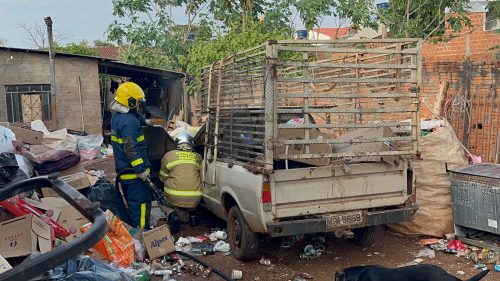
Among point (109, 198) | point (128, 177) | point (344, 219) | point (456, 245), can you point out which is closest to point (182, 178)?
point (128, 177)

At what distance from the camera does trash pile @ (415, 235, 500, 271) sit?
5031 mm

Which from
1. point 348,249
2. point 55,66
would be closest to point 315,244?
point 348,249

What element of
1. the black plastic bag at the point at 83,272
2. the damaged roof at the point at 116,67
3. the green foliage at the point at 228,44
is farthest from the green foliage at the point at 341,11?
the black plastic bag at the point at 83,272

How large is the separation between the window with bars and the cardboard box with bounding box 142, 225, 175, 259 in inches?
441

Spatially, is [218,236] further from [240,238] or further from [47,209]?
[47,209]

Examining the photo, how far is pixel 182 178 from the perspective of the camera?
6.21 meters

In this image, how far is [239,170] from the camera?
203 inches

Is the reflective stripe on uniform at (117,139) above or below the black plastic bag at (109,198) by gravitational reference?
above

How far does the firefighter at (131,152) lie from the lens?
5812 millimetres

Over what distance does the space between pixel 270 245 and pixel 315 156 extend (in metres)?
1.70

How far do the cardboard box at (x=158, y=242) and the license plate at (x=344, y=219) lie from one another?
5.85 ft

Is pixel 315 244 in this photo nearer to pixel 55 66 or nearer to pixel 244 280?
pixel 244 280

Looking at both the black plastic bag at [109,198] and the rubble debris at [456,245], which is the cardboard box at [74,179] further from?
the rubble debris at [456,245]

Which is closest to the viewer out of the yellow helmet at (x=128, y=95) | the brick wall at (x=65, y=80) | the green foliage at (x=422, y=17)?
the yellow helmet at (x=128, y=95)
